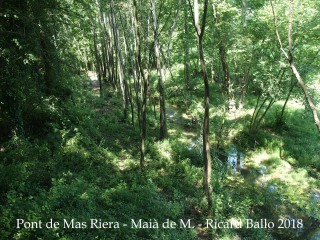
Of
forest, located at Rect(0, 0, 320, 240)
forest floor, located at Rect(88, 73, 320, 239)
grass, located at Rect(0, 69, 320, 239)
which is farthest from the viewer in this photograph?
forest floor, located at Rect(88, 73, 320, 239)

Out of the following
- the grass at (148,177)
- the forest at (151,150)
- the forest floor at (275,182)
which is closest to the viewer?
the grass at (148,177)

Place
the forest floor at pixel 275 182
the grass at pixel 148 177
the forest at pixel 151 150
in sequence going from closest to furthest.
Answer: the grass at pixel 148 177, the forest at pixel 151 150, the forest floor at pixel 275 182

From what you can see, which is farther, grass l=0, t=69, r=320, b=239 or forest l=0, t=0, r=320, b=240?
forest l=0, t=0, r=320, b=240

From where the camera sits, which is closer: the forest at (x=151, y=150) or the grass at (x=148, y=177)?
the grass at (x=148, y=177)

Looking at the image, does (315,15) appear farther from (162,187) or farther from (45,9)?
(45,9)

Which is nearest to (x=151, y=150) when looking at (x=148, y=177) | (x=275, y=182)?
(x=148, y=177)

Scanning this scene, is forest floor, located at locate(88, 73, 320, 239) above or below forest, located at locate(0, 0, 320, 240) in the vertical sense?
below

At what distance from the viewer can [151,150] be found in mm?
11344

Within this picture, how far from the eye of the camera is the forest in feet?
20.7

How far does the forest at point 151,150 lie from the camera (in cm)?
631

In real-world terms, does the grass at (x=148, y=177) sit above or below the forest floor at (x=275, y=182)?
above

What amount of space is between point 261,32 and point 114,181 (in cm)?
923

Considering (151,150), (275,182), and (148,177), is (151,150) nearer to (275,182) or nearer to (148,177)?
(148,177)

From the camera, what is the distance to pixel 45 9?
867 centimetres
